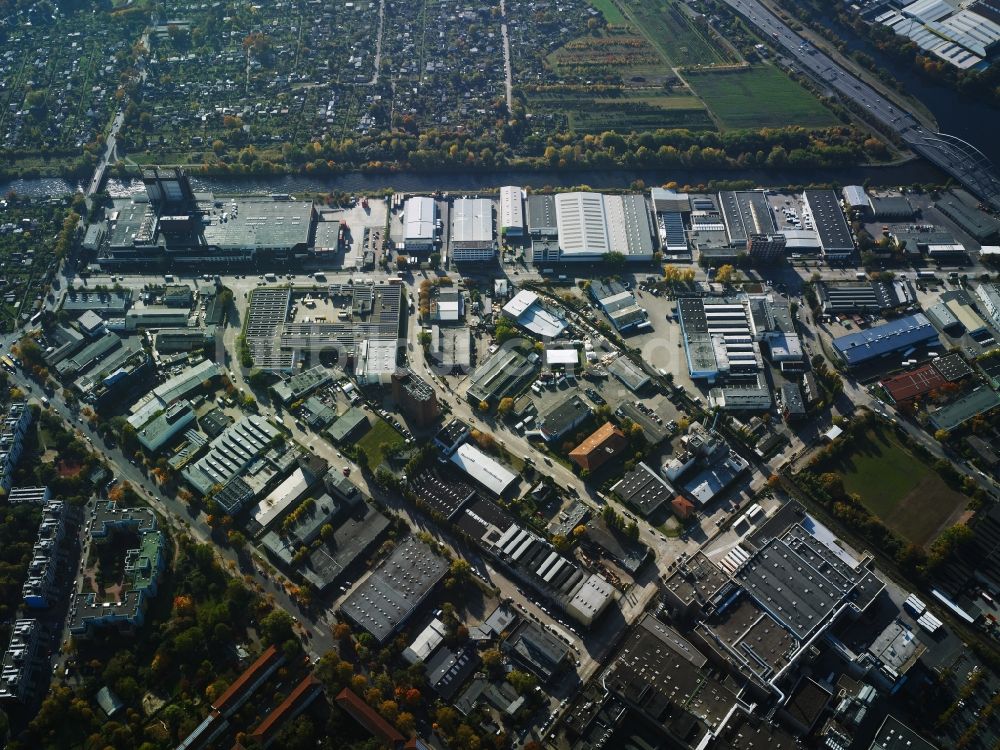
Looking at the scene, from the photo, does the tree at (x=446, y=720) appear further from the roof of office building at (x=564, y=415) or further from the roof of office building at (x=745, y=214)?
the roof of office building at (x=745, y=214)

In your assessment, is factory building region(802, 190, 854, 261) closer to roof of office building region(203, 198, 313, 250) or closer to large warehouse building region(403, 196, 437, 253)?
large warehouse building region(403, 196, 437, 253)

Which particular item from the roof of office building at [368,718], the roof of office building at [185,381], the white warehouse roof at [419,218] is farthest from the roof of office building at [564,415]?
the roof of office building at [185,381]

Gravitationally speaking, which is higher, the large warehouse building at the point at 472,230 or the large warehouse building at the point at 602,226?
the large warehouse building at the point at 602,226

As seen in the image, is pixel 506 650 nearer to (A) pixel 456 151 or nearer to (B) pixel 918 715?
(B) pixel 918 715

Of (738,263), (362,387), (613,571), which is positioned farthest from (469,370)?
(738,263)

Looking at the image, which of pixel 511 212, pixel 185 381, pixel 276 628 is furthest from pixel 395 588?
pixel 511 212

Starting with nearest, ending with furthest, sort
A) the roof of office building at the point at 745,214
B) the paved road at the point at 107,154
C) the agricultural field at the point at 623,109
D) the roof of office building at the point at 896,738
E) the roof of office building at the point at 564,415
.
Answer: the roof of office building at the point at 896,738 → the roof of office building at the point at 564,415 → the roof of office building at the point at 745,214 → the paved road at the point at 107,154 → the agricultural field at the point at 623,109
